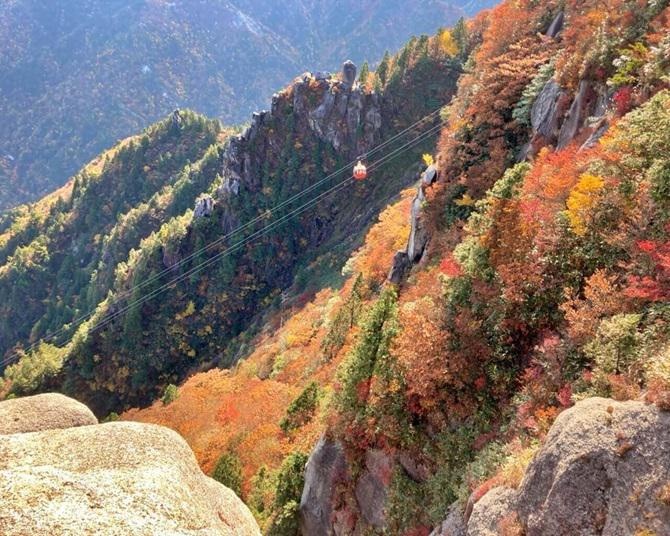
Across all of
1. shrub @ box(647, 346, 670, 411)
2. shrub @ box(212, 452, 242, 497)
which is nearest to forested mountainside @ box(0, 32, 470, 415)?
shrub @ box(212, 452, 242, 497)

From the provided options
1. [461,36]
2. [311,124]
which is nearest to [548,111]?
[311,124]

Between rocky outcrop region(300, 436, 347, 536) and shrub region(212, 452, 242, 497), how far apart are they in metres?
12.1

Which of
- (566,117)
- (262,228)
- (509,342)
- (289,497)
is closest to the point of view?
(509,342)

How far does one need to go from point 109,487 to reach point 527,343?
16.9m

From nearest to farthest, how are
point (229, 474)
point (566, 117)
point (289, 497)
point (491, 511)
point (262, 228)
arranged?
point (491, 511), point (289, 497), point (566, 117), point (229, 474), point (262, 228)

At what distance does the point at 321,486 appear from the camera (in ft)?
87.8

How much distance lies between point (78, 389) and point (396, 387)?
→ 11025 cm

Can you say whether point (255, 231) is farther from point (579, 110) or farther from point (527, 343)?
point (527, 343)

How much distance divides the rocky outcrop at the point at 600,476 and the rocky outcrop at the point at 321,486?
13623mm

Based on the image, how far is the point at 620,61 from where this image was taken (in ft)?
90.8

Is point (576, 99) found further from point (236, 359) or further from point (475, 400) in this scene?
point (236, 359)

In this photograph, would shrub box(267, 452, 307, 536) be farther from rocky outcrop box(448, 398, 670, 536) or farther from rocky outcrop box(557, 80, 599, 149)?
rocky outcrop box(557, 80, 599, 149)

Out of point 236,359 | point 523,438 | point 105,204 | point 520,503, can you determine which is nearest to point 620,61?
point 523,438

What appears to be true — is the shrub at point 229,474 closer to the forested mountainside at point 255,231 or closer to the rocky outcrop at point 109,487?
the rocky outcrop at point 109,487
